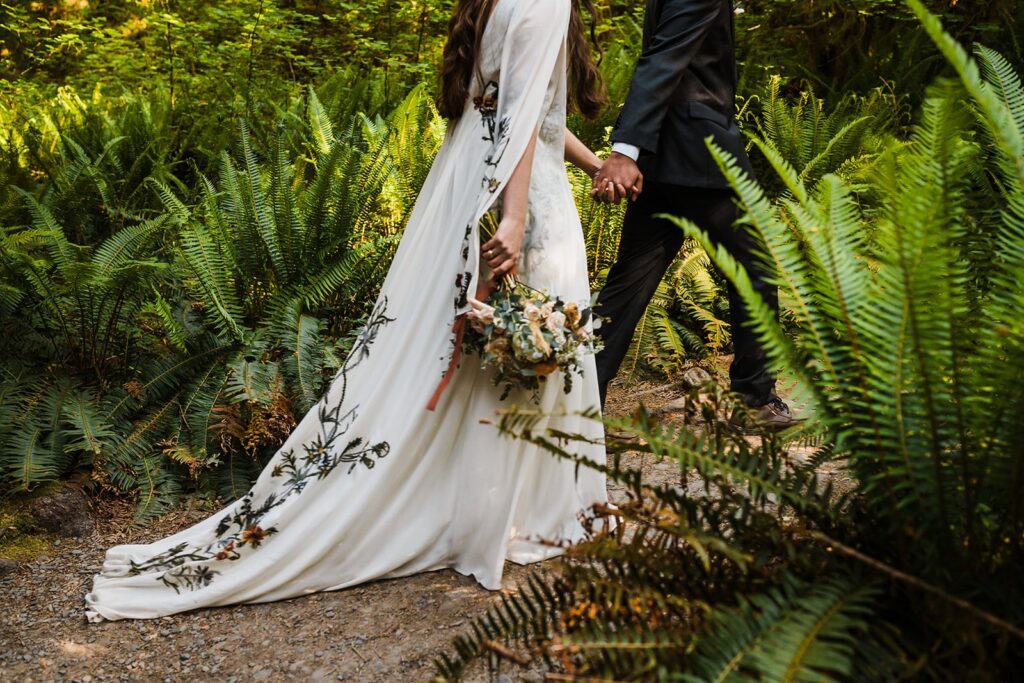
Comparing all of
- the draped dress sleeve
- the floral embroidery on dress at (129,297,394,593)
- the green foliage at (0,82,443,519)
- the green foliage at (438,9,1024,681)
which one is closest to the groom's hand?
the draped dress sleeve

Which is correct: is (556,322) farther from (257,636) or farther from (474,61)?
(257,636)

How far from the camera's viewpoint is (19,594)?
304cm

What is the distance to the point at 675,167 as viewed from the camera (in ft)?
11.4

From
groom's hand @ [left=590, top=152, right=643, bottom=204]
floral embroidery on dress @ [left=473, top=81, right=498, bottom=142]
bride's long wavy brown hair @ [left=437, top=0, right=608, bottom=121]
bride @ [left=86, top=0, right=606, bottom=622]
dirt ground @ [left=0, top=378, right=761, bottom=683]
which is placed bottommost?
dirt ground @ [left=0, top=378, right=761, bottom=683]

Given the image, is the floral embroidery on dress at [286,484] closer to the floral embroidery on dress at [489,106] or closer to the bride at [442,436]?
the bride at [442,436]

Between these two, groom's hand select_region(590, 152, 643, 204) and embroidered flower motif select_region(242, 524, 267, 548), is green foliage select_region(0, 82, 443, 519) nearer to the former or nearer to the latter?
embroidered flower motif select_region(242, 524, 267, 548)

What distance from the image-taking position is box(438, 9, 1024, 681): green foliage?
1.38 metres

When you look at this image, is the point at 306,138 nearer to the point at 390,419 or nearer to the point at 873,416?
the point at 390,419

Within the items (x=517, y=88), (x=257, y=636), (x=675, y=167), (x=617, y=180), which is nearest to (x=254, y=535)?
(x=257, y=636)

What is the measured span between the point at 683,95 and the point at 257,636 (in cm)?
246

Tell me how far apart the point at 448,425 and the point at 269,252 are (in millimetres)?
1663

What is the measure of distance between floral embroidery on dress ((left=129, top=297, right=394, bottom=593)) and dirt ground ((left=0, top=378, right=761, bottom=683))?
0.15 metres

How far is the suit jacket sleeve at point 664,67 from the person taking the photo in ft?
10.8

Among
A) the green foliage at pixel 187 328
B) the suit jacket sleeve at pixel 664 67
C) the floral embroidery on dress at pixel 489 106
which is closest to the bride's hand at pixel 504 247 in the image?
the floral embroidery on dress at pixel 489 106
